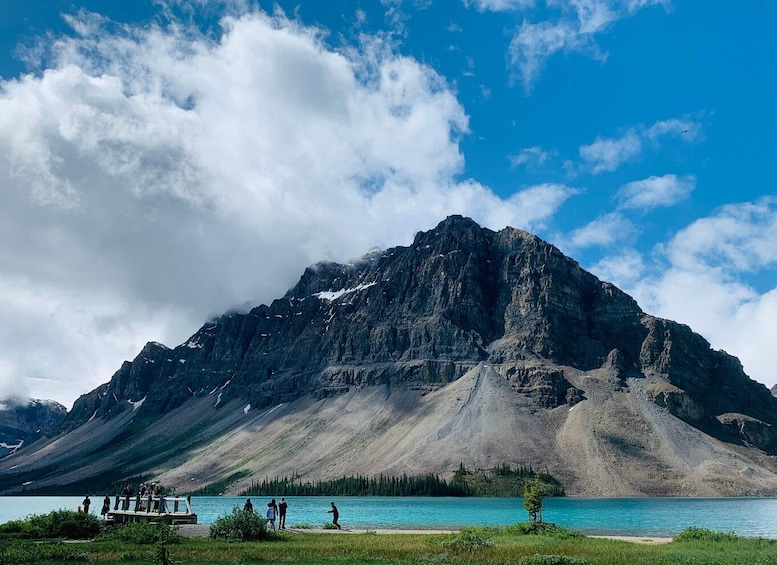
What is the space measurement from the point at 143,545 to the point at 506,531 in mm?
28198

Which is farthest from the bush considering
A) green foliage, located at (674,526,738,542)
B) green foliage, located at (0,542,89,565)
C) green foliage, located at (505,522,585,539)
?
green foliage, located at (674,526,738,542)

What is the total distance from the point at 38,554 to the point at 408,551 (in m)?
20.6

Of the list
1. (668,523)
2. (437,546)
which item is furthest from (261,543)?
(668,523)

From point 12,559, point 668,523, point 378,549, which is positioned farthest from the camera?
point 668,523

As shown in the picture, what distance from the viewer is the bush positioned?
1909 inches

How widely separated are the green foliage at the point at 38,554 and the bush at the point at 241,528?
11.0 metres

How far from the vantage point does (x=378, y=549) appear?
43125 millimetres

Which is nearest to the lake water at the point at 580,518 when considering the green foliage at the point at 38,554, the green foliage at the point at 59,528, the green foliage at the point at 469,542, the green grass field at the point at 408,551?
the green grass field at the point at 408,551

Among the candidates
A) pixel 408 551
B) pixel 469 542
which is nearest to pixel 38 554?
pixel 408 551

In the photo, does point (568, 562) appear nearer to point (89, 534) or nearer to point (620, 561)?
point (620, 561)

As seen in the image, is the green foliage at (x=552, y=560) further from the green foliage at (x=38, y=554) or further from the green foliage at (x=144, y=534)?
the green foliage at (x=38, y=554)

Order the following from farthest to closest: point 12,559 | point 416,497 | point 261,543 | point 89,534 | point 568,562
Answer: point 416,497 → point 89,534 → point 261,543 → point 568,562 → point 12,559

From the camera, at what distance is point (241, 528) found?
160ft

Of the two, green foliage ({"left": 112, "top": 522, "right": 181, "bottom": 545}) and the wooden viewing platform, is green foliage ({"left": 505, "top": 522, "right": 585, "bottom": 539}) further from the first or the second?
the wooden viewing platform
